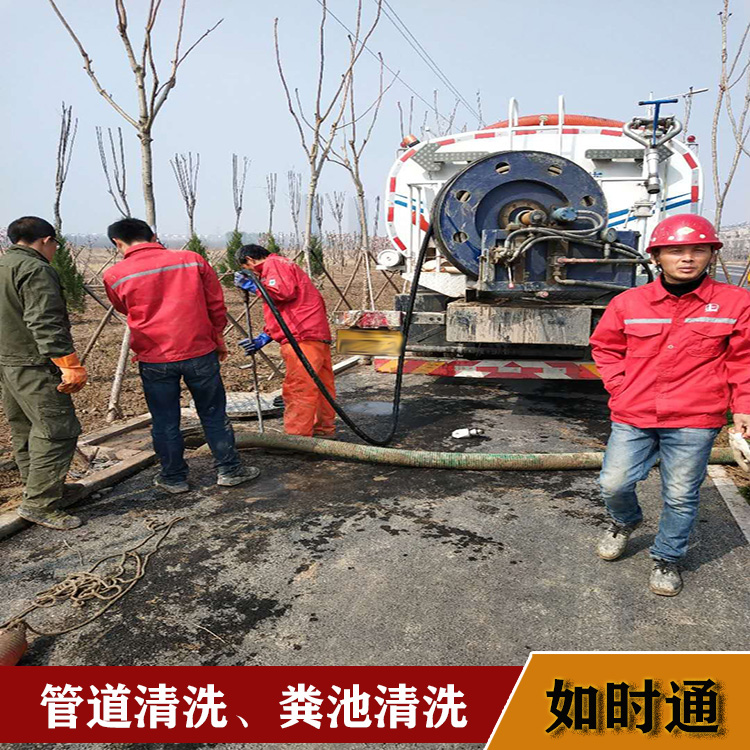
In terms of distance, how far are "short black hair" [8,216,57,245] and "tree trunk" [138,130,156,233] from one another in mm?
1977

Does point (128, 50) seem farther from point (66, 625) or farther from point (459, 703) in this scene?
point (459, 703)

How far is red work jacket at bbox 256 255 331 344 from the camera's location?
431 centimetres

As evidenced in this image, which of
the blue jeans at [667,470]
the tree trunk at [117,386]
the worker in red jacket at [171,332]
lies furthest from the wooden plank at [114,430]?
the blue jeans at [667,470]

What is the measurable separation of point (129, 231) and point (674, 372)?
3026mm

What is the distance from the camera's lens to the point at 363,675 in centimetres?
204

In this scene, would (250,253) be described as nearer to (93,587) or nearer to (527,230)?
(527,230)

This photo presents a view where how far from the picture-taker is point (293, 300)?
439cm

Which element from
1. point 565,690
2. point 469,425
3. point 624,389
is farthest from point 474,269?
point 565,690

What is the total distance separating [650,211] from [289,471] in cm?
372

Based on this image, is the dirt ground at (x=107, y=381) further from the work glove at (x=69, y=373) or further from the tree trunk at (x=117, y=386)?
the work glove at (x=69, y=373)

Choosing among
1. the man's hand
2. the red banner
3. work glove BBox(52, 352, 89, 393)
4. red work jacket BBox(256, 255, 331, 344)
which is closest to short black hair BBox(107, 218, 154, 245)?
work glove BBox(52, 352, 89, 393)

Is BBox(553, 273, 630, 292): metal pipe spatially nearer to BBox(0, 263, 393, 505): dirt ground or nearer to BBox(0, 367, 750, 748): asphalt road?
BBox(0, 367, 750, 748): asphalt road

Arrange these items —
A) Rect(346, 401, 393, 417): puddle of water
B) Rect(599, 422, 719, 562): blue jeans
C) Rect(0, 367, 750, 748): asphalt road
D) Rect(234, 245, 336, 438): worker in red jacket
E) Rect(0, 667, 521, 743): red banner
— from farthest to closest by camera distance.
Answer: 1. Rect(346, 401, 393, 417): puddle of water
2. Rect(234, 245, 336, 438): worker in red jacket
3. Rect(599, 422, 719, 562): blue jeans
4. Rect(0, 367, 750, 748): asphalt road
5. Rect(0, 667, 521, 743): red banner

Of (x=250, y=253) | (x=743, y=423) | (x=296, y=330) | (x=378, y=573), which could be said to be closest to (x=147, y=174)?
(x=250, y=253)
